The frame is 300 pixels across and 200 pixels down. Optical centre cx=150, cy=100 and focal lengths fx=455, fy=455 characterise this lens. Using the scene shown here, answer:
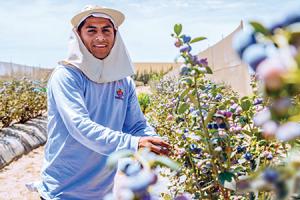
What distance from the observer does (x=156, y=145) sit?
122 centimetres

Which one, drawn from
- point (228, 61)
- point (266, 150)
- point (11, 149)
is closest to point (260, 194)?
point (266, 150)

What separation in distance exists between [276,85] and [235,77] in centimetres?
914

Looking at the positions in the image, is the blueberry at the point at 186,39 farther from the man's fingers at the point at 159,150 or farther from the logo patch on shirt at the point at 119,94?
the logo patch on shirt at the point at 119,94

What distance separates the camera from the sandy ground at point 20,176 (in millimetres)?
4434

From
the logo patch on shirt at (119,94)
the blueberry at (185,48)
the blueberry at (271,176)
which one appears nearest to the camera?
the blueberry at (271,176)

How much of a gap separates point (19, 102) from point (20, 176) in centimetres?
262

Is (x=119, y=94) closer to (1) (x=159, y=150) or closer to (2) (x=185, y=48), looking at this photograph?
(1) (x=159, y=150)

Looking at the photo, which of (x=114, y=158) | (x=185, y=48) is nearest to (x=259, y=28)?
(x=114, y=158)

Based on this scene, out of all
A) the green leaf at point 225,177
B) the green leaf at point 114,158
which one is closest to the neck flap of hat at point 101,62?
the green leaf at point 225,177

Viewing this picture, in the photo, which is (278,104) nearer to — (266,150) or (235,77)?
(266,150)

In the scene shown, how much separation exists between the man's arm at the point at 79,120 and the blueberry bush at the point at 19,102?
16.7 feet

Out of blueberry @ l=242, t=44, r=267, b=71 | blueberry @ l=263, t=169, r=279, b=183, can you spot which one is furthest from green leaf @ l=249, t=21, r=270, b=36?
blueberry @ l=263, t=169, r=279, b=183

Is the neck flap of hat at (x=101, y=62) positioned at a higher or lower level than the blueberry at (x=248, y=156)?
higher

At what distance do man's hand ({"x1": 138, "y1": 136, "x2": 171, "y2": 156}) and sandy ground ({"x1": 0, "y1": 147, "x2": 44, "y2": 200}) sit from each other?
3.31 metres
